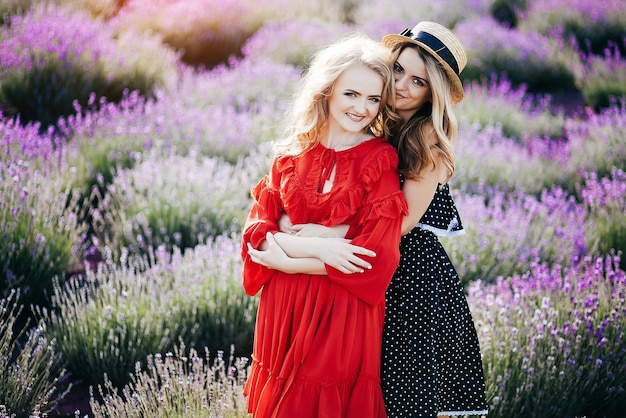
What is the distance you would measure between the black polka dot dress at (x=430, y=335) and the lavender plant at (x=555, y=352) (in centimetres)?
37

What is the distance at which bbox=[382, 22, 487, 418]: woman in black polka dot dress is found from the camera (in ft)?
7.74

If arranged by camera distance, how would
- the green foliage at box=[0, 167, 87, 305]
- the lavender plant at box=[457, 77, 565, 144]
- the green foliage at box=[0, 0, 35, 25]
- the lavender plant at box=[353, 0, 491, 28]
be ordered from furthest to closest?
the lavender plant at box=[353, 0, 491, 28] → the lavender plant at box=[457, 77, 565, 144] → the green foliage at box=[0, 0, 35, 25] → the green foliage at box=[0, 167, 87, 305]

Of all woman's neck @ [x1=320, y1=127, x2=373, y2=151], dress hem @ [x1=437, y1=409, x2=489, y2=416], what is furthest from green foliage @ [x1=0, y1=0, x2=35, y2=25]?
dress hem @ [x1=437, y1=409, x2=489, y2=416]

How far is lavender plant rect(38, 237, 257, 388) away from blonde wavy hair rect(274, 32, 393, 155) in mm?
1255

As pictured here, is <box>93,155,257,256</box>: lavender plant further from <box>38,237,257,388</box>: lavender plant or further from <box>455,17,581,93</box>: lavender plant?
<box>455,17,581,93</box>: lavender plant

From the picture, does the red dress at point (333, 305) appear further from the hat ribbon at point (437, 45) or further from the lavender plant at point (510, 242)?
the lavender plant at point (510, 242)

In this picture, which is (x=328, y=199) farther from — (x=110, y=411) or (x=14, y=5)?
(x=14, y=5)

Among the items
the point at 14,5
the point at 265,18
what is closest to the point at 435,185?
the point at 14,5

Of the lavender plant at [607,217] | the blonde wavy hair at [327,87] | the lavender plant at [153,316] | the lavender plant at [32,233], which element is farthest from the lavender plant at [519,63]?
the blonde wavy hair at [327,87]

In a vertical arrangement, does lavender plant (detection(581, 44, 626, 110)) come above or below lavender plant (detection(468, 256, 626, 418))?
above

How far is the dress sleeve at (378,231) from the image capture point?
219 centimetres

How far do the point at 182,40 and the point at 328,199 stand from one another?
6.58 meters

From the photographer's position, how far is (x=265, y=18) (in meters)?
9.27

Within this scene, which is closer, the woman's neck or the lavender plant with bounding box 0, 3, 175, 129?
the woman's neck
